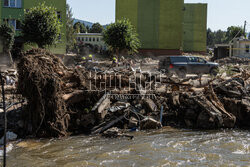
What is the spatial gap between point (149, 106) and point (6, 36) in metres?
21.2

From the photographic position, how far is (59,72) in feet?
35.4

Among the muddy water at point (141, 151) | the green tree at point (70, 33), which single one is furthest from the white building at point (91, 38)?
the muddy water at point (141, 151)

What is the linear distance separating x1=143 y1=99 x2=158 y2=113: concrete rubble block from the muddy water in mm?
1270

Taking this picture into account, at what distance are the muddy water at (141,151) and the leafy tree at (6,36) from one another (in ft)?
68.9

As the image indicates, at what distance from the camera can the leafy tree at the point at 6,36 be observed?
2722cm

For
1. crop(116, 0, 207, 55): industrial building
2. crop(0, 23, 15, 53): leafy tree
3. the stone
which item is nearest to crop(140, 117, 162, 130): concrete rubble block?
the stone

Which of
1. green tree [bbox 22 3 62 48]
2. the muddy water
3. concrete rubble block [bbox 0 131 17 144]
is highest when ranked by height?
green tree [bbox 22 3 62 48]

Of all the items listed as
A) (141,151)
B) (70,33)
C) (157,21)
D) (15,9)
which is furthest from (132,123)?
(70,33)

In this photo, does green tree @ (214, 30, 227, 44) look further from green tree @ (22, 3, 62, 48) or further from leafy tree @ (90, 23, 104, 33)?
green tree @ (22, 3, 62, 48)

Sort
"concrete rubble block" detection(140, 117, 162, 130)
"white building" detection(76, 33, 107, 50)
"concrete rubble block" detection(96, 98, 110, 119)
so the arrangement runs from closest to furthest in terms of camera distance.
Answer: "concrete rubble block" detection(96, 98, 110, 119), "concrete rubble block" detection(140, 117, 162, 130), "white building" detection(76, 33, 107, 50)

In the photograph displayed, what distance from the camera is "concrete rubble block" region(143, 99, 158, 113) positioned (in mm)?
11414

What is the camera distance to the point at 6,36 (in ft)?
89.9

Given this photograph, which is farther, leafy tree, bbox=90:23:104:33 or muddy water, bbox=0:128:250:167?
leafy tree, bbox=90:23:104:33

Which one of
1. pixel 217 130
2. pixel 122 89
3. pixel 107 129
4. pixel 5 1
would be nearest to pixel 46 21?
pixel 5 1
